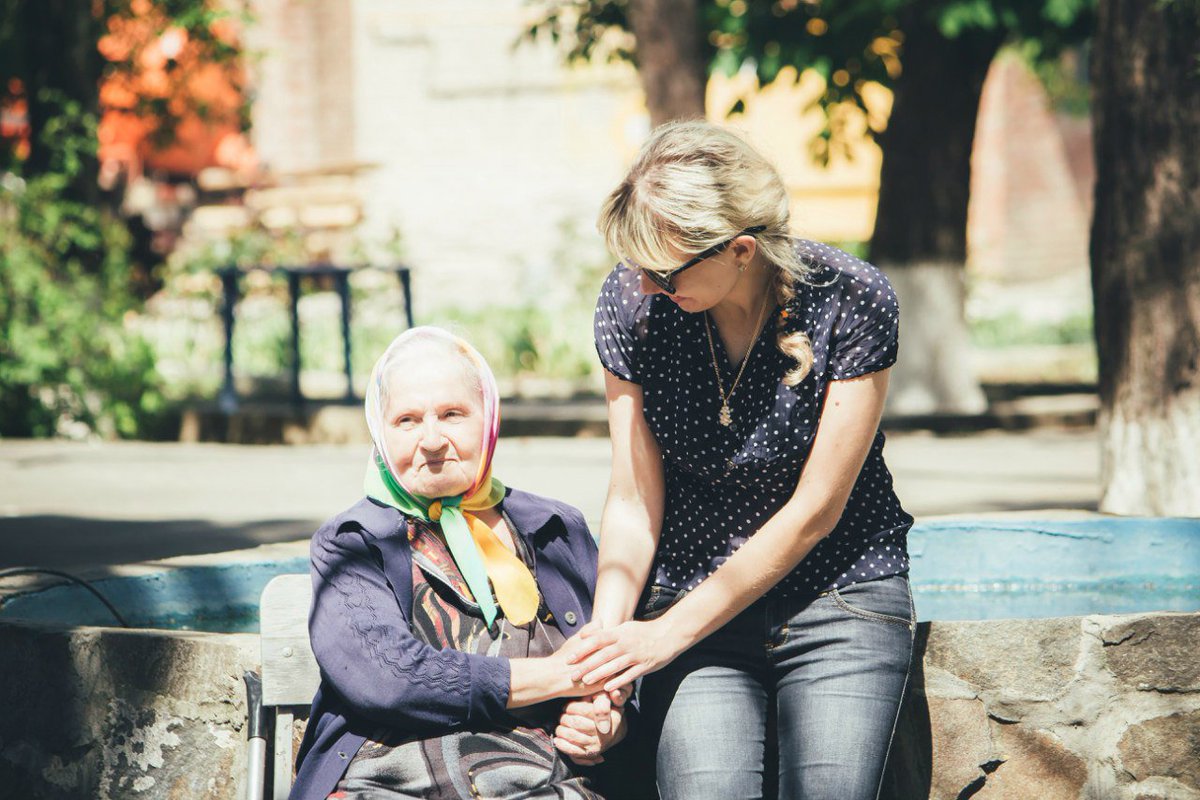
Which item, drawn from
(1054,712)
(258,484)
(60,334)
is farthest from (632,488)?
(60,334)

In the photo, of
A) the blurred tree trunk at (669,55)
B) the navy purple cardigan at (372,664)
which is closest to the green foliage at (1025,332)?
the blurred tree trunk at (669,55)

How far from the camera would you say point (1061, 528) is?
150 inches

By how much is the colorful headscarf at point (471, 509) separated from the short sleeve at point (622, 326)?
28 centimetres

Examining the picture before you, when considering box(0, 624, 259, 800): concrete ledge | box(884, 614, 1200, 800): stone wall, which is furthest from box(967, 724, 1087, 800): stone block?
box(0, 624, 259, 800): concrete ledge

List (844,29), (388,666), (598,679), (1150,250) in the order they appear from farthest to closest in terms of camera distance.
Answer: (844,29), (1150,250), (598,679), (388,666)

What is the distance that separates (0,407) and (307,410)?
2086 mm

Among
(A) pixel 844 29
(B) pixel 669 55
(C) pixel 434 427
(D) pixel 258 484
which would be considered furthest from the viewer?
(A) pixel 844 29

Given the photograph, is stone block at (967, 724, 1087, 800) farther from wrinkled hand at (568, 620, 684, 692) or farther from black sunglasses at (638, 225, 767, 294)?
black sunglasses at (638, 225, 767, 294)

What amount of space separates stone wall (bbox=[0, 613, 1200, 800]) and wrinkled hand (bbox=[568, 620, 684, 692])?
0.51 meters

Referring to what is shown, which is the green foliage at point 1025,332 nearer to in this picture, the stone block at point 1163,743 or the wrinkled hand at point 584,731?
the stone block at point 1163,743

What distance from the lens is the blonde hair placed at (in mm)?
2729

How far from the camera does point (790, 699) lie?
111 inches

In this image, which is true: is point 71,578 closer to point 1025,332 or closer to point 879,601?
point 879,601

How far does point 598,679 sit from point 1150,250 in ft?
9.70
